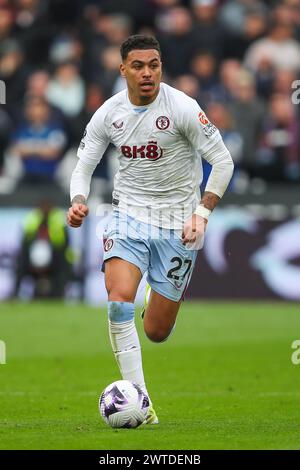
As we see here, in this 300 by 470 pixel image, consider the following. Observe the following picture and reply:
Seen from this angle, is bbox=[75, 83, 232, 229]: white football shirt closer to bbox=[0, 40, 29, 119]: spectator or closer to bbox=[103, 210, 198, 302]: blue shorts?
bbox=[103, 210, 198, 302]: blue shorts

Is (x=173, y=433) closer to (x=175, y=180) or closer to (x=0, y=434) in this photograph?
(x=0, y=434)

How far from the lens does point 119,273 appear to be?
9.05m

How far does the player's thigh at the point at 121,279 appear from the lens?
8922mm

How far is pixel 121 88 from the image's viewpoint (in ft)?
70.3

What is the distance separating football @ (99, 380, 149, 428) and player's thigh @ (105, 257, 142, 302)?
0.64 m

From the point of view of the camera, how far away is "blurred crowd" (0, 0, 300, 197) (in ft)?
67.8

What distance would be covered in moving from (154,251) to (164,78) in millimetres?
12214

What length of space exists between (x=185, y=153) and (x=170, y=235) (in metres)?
0.64

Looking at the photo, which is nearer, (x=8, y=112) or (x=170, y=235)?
(x=170, y=235)

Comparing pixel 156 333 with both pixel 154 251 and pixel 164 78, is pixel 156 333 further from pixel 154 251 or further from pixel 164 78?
pixel 164 78

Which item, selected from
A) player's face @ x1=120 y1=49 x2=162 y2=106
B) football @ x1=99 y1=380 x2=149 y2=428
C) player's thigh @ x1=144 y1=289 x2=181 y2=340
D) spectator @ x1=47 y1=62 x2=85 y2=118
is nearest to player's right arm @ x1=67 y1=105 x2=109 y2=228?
player's face @ x1=120 y1=49 x2=162 y2=106

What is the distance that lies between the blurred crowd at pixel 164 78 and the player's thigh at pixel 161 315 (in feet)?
33.8

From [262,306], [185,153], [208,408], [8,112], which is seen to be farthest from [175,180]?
[8,112]

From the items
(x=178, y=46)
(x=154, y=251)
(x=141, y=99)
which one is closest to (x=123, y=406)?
(x=154, y=251)
